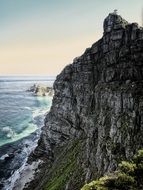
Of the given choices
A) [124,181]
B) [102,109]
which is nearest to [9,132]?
[102,109]

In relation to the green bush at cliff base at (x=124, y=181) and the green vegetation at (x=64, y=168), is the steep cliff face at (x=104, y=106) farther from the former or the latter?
the green bush at cliff base at (x=124, y=181)

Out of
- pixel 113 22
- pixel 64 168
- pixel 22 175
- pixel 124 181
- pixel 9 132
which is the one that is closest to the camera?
pixel 124 181

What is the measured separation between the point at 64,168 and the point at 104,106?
20002mm

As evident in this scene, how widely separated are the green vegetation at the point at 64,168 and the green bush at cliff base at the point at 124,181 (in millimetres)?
41980

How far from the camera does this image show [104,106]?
6700cm

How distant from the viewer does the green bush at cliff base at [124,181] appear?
26078 mm

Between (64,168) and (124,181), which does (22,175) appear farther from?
(124,181)

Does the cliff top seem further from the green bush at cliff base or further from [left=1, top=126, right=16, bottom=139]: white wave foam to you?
[left=1, top=126, right=16, bottom=139]: white wave foam

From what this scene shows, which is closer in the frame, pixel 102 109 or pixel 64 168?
pixel 102 109

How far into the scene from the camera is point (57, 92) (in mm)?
107750

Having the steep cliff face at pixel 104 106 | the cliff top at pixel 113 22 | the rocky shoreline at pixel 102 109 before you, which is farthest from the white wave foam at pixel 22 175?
the cliff top at pixel 113 22

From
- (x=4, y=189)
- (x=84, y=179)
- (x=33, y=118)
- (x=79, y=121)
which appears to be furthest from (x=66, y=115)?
(x=33, y=118)

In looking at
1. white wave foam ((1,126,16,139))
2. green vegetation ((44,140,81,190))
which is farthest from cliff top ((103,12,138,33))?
white wave foam ((1,126,16,139))

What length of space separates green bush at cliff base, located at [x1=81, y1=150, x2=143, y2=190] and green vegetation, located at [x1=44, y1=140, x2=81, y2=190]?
1653 inches
